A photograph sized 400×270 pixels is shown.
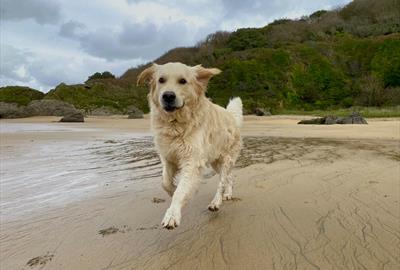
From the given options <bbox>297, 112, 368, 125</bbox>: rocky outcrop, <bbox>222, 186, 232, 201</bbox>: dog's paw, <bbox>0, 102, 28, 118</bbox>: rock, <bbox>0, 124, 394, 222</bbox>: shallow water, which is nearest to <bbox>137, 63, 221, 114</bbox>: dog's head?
<bbox>222, 186, 232, 201</bbox>: dog's paw

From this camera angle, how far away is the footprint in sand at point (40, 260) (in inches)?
149

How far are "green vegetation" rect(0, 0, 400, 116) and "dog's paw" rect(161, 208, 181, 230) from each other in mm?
32860

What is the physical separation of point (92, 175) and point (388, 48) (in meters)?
42.4

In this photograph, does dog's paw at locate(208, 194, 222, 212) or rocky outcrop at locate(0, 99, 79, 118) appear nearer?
dog's paw at locate(208, 194, 222, 212)

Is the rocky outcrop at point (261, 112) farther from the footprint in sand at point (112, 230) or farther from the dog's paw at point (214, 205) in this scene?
the footprint in sand at point (112, 230)

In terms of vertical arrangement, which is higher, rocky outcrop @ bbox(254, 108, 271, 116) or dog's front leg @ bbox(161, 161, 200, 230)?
dog's front leg @ bbox(161, 161, 200, 230)

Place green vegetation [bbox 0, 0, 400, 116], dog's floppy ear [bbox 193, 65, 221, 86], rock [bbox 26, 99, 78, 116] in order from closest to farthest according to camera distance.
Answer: dog's floppy ear [bbox 193, 65, 221, 86], rock [bbox 26, 99, 78, 116], green vegetation [bbox 0, 0, 400, 116]

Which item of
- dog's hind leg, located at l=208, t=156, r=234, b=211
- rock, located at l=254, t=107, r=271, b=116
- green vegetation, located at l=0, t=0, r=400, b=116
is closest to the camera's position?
dog's hind leg, located at l=208, t=156, r=234, b=211

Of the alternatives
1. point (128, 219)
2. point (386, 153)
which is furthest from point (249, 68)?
point (128, 219)

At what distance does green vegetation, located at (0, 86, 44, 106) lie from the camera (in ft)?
130

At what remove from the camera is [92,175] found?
7.97 metres

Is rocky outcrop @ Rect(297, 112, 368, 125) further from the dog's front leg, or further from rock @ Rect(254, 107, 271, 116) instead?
the dog's front leg

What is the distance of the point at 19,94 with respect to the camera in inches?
1647

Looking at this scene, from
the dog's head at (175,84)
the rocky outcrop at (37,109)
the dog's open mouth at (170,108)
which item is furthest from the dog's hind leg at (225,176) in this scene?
the rocky outcrop at (37,109)
